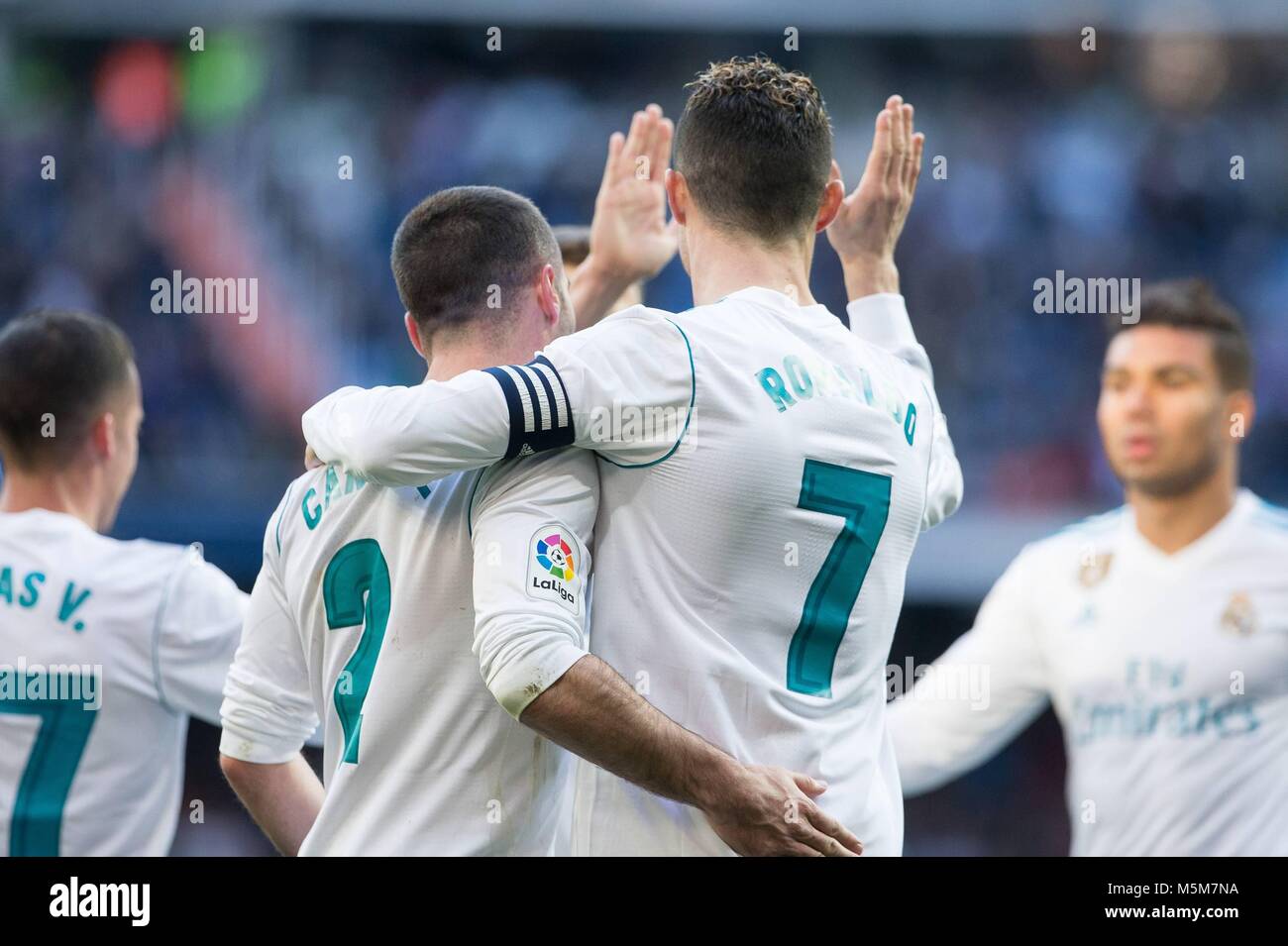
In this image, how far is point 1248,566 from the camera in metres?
4.61

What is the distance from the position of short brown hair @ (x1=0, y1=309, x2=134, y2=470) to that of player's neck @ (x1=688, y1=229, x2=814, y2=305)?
6.19 feet

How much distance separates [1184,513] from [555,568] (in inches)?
127

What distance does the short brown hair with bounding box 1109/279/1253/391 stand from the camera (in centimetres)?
512

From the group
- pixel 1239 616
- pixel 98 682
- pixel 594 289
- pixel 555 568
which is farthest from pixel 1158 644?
pixel 98 682

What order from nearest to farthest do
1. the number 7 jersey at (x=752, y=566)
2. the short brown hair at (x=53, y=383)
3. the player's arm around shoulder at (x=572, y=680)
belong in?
the player's arm around shoulder at (x=572, y=680)
the number 7 jersey at (x=752, y=566)
the short brown hair at (x=53, y=383)

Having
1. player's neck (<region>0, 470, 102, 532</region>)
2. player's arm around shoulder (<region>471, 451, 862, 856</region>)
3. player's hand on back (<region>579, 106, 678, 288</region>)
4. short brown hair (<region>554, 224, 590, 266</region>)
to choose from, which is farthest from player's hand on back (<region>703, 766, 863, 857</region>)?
short brown hair (<region>554, 224, 590, 266</region>)

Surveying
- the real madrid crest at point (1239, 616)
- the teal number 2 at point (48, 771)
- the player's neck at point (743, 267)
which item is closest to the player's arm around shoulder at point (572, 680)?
the player's neck at point (743, 267)

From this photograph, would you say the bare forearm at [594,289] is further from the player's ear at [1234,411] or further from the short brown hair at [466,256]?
the player's ear at [1234,411]

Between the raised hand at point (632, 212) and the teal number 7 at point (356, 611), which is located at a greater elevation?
the raised hand at point (632, 212)

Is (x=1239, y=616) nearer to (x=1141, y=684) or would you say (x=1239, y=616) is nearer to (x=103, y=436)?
(x=1141, y=684)

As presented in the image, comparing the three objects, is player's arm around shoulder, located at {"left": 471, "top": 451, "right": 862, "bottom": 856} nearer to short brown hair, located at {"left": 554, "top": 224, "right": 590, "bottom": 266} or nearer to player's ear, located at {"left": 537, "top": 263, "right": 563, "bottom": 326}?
player's ear, located at {"left": 537, "top": 263, "right": 563, "bottom": 326}

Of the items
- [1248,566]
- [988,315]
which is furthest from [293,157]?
[1248,566]

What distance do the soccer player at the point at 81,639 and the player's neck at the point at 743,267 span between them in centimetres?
166

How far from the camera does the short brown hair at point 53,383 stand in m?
3.69
